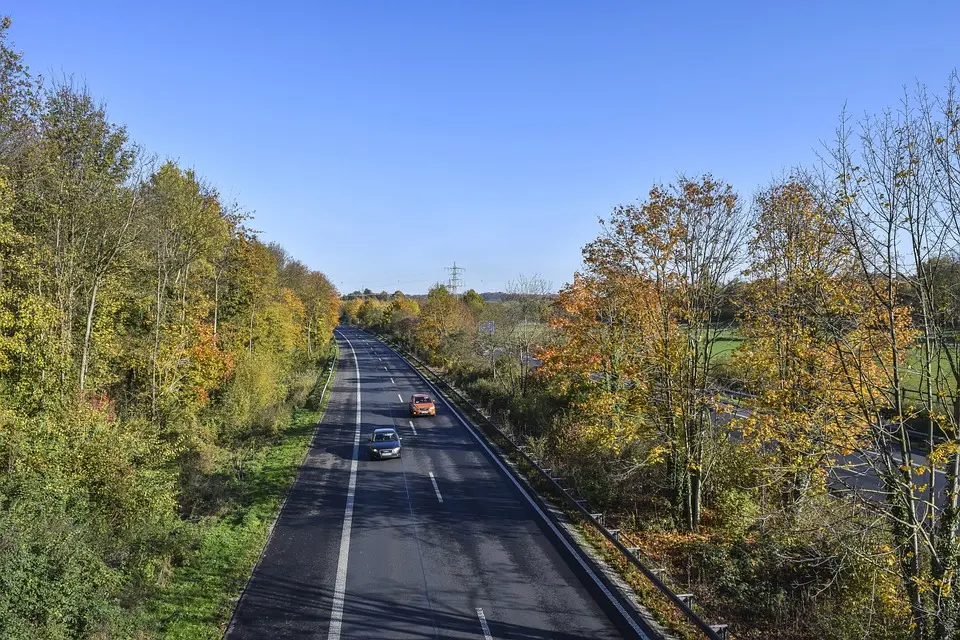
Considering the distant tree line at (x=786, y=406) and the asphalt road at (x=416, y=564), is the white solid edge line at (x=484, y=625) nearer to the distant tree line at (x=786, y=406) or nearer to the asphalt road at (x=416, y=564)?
the asphalt road at (x=416, y=564)

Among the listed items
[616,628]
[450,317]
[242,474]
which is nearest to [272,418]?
[242,474]

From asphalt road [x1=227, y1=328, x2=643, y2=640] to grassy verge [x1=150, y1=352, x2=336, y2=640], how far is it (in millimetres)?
396

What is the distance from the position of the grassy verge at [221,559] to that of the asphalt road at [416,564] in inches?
15.6

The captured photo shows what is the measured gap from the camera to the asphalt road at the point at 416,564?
1031 centimetres

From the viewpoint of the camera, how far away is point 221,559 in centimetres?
1316

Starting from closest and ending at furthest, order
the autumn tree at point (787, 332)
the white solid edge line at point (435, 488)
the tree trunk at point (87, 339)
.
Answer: the autumn tree at point (787, 332) → the tree trunk at point (87, 339) → the white solid edge line at point (435, 488)

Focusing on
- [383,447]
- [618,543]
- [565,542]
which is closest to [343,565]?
[565,542]

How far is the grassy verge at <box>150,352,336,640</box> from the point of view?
413 inches

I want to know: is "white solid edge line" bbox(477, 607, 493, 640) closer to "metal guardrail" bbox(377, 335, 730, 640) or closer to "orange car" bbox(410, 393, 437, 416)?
"metal guardrail" bbox(377, 335, 730, 640)

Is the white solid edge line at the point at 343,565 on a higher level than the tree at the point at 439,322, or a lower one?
lower

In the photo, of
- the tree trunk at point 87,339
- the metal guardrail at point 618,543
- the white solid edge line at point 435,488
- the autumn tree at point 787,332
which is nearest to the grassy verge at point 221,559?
the white solid edge line at point 435,488

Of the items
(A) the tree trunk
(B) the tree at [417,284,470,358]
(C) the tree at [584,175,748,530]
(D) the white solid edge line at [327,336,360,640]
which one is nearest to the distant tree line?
(C) the tree at [584,175,748,530]

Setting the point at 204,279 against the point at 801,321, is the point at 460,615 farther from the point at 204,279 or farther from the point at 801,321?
the point at 204,279

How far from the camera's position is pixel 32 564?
891cm
